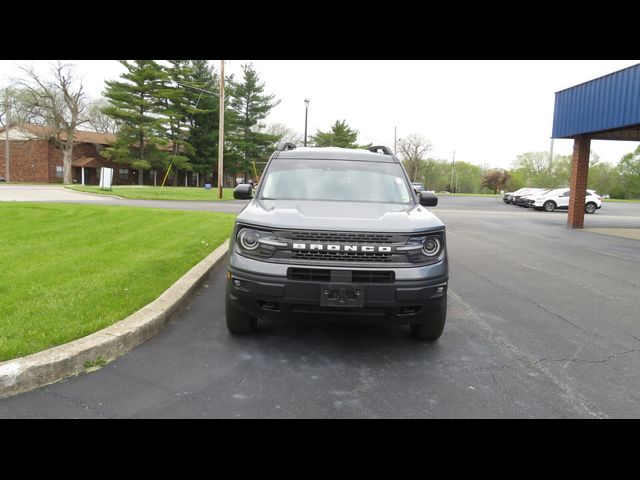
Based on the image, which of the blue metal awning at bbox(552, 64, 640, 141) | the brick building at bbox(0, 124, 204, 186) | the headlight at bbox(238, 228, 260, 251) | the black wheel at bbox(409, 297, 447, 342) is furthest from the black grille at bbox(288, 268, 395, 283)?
the brick building at bbox(0, 124, 204, 186)

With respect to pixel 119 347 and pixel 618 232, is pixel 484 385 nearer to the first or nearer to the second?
pixel 119 347

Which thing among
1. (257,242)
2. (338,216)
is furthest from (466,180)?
(257,242)

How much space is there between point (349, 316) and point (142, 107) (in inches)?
1933

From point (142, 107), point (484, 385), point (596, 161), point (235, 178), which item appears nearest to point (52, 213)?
point (484, 385)

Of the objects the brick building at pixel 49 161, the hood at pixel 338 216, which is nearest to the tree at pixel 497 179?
the brick building at pixel 49 161

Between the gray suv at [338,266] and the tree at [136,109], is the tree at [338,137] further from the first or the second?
the gray suv at [338,266]

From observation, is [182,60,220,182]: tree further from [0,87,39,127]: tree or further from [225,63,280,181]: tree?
[0,87,39,127]: tree

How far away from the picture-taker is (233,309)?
4.21 metres

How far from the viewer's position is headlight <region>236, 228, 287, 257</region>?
12.4 ft

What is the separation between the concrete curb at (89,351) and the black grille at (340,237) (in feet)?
5.54

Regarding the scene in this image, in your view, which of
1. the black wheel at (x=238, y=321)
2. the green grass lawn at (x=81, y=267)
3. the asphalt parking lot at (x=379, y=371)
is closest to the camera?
the asphalt parking lot at (x=379, y=371)

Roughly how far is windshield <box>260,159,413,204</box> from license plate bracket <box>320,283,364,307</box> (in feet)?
4.51

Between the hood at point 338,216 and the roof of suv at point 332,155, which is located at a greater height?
the roof of suv at point 332,155

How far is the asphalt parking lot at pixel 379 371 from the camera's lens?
3092 mm
